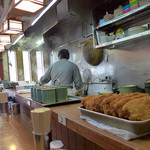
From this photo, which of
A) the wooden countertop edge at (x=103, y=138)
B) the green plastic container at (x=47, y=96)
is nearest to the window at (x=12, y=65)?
the green plastic container at (x=47, y=96)

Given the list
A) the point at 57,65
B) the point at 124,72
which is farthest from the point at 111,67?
the point at 57,65

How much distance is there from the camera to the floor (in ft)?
5.09

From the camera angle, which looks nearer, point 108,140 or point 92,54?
point 108,140

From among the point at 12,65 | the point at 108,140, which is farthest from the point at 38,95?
the point at 12,65

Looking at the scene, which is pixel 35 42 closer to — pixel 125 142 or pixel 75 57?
pixel 75 57

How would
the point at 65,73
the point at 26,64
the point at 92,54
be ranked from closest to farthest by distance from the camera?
the point at 65,73
the point at 92,54
the point at 26,64

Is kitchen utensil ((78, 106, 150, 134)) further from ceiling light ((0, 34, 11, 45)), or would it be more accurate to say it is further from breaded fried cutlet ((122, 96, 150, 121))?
ceiling light ((0, 34, 11, 45))

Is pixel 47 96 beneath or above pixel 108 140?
above

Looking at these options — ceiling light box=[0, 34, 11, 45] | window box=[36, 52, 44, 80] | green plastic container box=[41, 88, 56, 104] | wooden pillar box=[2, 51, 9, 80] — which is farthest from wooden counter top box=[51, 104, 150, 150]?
wooden pillar box=[2, 51, 9, 80]

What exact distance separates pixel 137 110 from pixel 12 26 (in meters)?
3.37

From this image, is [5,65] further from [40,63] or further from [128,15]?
[128,15]

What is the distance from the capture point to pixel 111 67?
3342 millimetres

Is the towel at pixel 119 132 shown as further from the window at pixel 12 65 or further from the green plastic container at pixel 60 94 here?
the window at pixel 12 65

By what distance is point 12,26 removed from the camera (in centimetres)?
335
